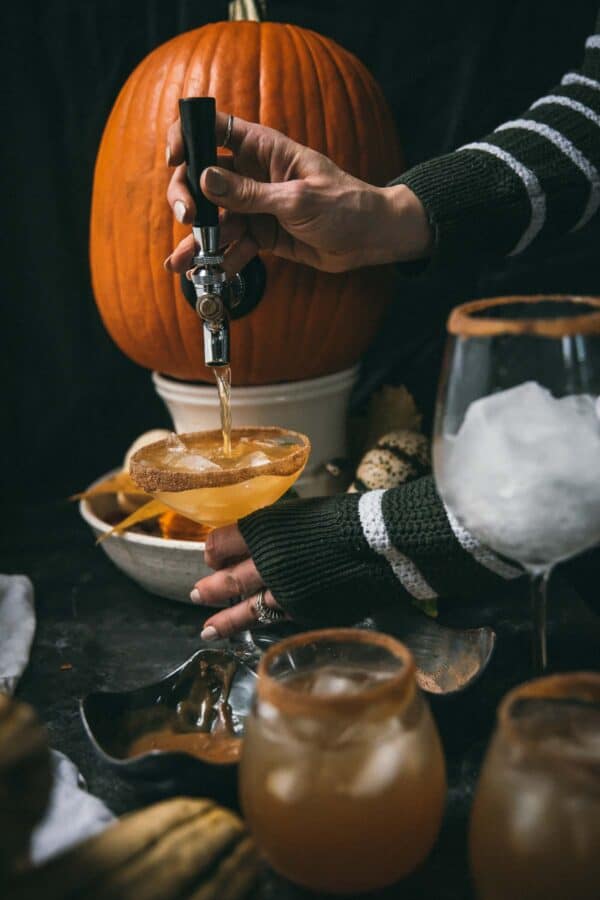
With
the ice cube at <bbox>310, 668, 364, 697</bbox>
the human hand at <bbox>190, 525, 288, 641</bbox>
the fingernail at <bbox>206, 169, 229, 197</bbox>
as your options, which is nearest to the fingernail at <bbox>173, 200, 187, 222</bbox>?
the fingernail at <bbox>206, 169, 229, 197</bbox>

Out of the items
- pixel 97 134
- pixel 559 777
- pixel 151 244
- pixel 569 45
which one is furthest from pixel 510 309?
pixel 97 134

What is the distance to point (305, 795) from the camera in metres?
0.56

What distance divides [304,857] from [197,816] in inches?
2.7

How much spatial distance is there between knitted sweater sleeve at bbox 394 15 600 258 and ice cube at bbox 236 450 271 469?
329mm

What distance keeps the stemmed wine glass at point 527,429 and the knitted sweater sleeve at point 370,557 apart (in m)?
0.23

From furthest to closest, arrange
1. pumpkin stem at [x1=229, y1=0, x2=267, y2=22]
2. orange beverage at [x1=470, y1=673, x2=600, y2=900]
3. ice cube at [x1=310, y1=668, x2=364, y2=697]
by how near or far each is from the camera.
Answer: pumpkin stem at [x1=229, y1=0, x2=267, y2=22], ice cube at [x1=310, y1=668, x2=364, y2=697], orange beverage at [x1=470, y1=673, x2=600, y2=900]

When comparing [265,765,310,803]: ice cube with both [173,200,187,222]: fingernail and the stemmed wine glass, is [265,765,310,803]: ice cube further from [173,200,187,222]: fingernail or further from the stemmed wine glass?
[173,200,187,222]: fingernail

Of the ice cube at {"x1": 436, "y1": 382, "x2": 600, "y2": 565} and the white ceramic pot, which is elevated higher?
the ice cube at {"x1": 436, "y1": 382, "x2": 600, "y2": 565}

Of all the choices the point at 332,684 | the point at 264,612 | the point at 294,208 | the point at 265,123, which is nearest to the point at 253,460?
the point at 264,612

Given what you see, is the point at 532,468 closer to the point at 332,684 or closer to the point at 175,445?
the point at 332,684

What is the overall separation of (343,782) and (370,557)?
341mm

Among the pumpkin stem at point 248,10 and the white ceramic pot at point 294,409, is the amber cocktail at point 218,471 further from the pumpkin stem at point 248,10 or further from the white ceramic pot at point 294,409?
the pumpkin stem at point 248,10

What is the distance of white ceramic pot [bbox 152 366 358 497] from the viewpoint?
4.23ft

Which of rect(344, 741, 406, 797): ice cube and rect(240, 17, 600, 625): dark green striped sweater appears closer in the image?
rect(344, 741, 406, 797): ice cube
